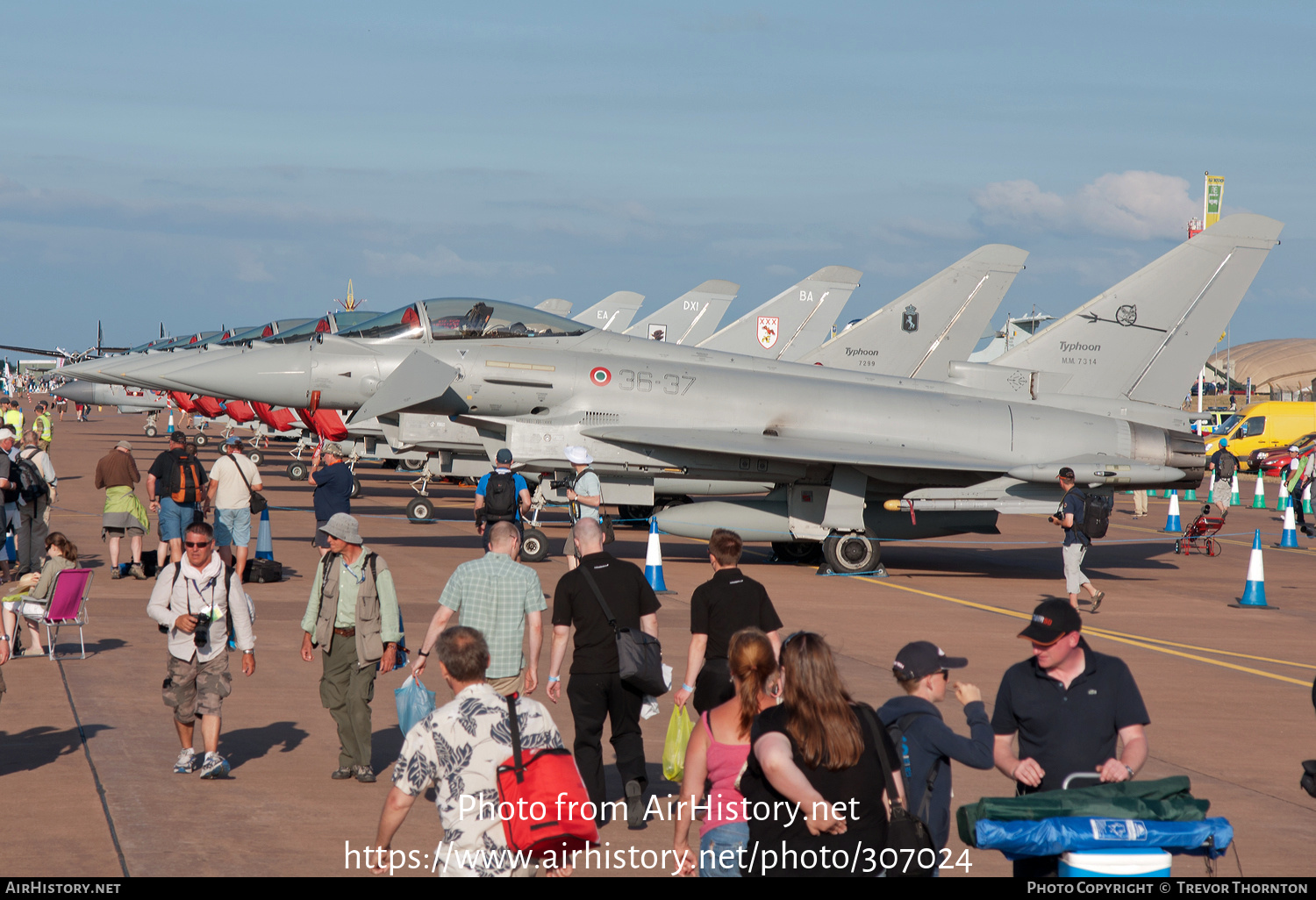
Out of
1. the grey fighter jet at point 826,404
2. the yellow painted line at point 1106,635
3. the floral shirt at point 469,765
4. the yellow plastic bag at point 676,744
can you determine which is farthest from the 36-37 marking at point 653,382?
the floral shirt at point 469,765

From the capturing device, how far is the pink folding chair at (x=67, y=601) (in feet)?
32.4

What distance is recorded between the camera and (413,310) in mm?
17859

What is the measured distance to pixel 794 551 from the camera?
19.1m

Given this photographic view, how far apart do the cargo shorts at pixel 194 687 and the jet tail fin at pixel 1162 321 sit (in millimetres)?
15512

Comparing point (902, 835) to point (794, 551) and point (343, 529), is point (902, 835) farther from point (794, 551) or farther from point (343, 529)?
point (794, 551)

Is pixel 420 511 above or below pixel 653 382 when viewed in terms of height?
below

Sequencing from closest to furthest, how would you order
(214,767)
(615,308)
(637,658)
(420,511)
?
A: (637,658) → (214,767) → (420,511) → (615,308)

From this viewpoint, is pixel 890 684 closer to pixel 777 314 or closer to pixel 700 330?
pixel 777 314

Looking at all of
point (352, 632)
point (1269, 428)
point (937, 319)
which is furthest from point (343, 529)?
point (1269, 428)

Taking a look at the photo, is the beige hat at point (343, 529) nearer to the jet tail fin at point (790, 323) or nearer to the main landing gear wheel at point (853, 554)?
the main landing gear wheel at point (853, 554)

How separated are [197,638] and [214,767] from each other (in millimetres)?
785
